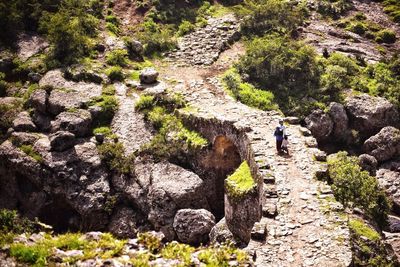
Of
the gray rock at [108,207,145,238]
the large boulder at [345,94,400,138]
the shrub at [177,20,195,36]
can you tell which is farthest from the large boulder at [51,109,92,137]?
the large boulder at [345,94,400,138]

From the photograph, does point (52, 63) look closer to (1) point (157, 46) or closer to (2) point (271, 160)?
(1) point (157, 46)

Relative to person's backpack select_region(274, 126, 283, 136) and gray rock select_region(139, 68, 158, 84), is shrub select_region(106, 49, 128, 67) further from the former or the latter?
person's backpack select_region(274, 126, 283, 136)

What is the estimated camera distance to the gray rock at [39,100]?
32750 millimetres

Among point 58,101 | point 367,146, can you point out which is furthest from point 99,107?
point 367,146

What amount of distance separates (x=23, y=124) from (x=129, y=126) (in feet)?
28.8

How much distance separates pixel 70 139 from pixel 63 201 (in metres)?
4.92

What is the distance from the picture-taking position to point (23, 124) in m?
31.6

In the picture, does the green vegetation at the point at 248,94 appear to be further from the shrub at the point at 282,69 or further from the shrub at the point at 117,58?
the shrub at the point at 117,58

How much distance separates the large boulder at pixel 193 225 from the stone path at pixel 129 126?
7.59 metres

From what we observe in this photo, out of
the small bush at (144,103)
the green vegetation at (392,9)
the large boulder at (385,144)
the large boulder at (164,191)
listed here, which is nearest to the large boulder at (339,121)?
the large boulder at (385,144)

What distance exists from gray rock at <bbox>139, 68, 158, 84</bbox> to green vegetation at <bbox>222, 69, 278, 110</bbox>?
6670 millimetres

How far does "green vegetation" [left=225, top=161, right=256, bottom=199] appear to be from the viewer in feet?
77.4

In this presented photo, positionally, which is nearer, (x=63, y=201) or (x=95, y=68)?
(x=63, y=201)

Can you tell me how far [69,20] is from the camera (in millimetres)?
40406
